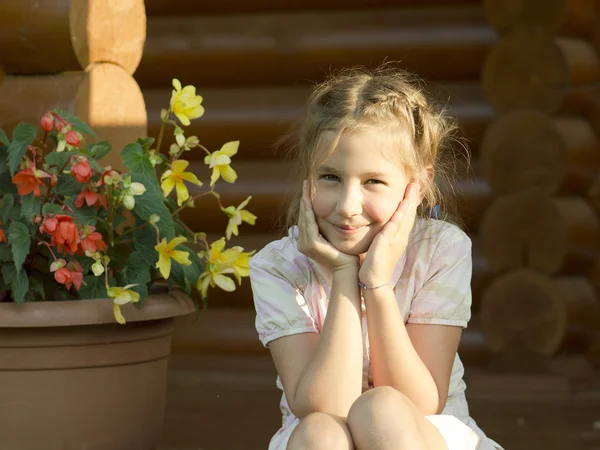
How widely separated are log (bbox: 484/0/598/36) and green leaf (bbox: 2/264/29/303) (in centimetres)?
230

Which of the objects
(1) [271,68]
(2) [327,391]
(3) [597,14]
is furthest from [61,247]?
(3) [597,14]

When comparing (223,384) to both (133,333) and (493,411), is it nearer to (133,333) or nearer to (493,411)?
(493,411)

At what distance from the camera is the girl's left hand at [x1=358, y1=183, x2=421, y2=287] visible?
198cm

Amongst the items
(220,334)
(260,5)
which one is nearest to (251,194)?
(220,334)

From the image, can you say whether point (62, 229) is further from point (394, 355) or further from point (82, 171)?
point (394, 355)

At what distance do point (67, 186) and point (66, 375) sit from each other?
467 mm

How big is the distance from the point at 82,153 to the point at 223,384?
1.63m

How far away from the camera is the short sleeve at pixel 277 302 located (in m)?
2.05

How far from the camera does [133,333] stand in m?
2.48

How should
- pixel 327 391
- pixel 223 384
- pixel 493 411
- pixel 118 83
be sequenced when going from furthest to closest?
pixel 223 384 < pixel 493 411 < pixel 118 83 < pixel 327 391

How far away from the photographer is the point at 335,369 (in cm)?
192

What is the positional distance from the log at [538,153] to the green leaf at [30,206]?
2065mm

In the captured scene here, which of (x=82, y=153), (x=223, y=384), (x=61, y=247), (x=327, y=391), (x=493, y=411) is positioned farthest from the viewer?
(x=223, y=384)

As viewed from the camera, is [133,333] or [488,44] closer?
[133,333]
